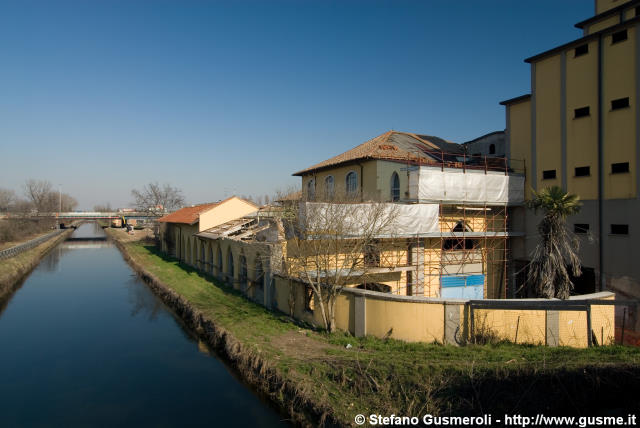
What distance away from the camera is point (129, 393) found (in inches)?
454

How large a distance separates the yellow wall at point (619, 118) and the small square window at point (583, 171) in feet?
2.60

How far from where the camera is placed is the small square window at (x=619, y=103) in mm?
16406

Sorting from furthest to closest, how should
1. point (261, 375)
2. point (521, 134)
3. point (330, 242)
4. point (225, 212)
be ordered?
point (225, 212) → point (521, 134) → point (330, 242) → point (261, 375)

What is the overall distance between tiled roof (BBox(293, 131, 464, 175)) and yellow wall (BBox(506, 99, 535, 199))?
137 inches

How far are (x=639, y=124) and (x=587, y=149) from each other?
83.2 inches

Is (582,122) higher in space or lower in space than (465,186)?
higher

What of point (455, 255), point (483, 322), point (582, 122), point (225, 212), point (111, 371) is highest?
point (582, 122)

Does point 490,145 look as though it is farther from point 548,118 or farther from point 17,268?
point 17,268

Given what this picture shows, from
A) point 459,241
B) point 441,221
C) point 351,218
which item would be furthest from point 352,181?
point 351,218

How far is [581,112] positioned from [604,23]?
499 centimetres

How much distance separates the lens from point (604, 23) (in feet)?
62.4

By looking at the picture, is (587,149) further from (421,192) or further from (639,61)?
(421,192)

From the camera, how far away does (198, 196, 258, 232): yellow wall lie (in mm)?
26578

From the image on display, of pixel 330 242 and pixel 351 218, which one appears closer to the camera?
pixel 330 242
